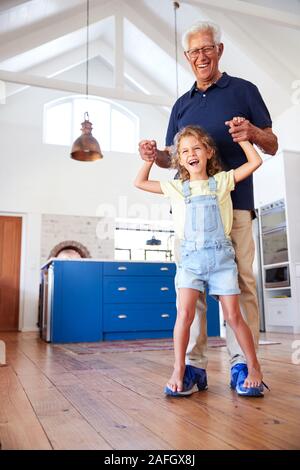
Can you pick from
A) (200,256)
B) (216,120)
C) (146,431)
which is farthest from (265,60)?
(146,431)

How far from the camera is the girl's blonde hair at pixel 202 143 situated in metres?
1.46

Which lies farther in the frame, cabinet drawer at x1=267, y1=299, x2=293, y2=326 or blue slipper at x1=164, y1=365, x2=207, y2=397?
cabinet drawer at x1=267, y1=299, x2=293, y2=326

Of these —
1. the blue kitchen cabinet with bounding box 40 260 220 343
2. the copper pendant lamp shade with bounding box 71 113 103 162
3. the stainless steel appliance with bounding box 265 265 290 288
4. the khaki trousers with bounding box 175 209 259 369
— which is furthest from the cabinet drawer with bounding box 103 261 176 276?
the khaki trousers with bounding box 175 209 259 369

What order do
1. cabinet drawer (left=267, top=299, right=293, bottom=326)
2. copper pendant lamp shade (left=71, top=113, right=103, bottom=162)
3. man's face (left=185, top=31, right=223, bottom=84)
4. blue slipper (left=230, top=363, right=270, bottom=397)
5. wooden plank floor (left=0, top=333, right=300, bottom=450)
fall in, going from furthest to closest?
1. cabinet drawer (left=267, top=299, right=293, bottom=326)
2. copper pendant lamp shade (left=71, top=113, right=103, bottom=162)
3. man's face (left=185, top=31, right=223, bottom=84)
4. blue slipper (left=230, top=363, right=270, bottom=397)
5. wooden plank floor (left=0, top=333, right=300, bottom=450)

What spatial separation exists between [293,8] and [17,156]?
16.1 ft

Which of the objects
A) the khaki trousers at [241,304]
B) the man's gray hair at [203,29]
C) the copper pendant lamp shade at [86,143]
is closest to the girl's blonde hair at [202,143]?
the khaki trousers at [241,304]

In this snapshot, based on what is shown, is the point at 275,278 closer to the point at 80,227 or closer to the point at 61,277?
the point at 61,277

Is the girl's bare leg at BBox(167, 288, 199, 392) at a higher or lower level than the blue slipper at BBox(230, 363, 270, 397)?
higher

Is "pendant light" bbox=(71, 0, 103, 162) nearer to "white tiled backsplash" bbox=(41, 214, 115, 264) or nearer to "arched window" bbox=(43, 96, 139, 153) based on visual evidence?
"white tiled backsplash" bbox=(41, 214, 115, 264)

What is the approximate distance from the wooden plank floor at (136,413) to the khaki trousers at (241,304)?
0.13 m

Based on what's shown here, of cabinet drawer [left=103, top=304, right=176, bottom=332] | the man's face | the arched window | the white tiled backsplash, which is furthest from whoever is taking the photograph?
the arched window

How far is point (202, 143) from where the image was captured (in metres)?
1.46

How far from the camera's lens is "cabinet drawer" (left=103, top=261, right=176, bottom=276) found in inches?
182
